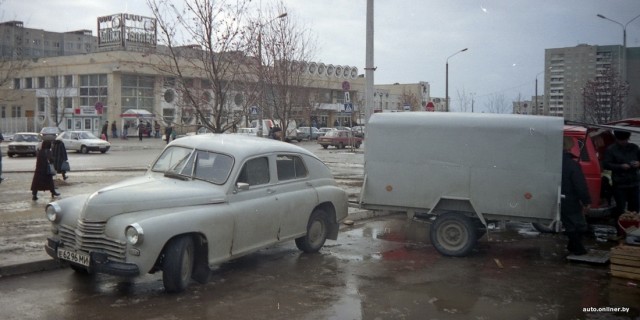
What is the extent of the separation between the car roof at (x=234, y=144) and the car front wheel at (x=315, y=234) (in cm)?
116

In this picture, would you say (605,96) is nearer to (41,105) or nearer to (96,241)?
(96,241)

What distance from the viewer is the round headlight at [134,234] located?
633 cm

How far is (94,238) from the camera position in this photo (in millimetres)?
6652

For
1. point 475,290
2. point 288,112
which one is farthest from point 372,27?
point 475,290

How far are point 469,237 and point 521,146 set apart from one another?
158 centimetres

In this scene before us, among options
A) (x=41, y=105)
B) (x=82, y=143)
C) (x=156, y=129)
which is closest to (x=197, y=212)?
(x=82, y=143)

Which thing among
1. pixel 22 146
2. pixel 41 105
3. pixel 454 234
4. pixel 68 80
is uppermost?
pixel 68 80

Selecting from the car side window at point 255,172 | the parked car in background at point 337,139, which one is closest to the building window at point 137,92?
the parked car in background at point 337,139

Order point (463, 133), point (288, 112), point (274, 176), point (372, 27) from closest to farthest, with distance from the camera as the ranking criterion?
point (274, 176) → point (463, 133) → point (372, 27) → point (288, 112)

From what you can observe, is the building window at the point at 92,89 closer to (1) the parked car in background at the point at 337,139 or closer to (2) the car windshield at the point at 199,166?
(1) the parked car in background at the point at 337,139

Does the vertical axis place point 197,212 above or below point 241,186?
below

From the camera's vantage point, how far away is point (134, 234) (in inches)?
251

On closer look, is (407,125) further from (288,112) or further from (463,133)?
(288,112)

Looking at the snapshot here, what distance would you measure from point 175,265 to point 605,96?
23.5 meters
